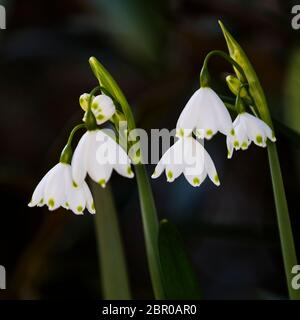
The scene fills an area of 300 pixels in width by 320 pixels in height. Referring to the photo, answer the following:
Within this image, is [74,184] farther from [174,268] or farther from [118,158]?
[174,268]

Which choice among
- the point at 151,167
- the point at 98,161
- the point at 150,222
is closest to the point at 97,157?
the point at 98,161

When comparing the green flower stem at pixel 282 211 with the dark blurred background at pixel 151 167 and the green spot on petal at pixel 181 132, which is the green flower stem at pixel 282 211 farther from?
the dark blurred background at pixel 151 167

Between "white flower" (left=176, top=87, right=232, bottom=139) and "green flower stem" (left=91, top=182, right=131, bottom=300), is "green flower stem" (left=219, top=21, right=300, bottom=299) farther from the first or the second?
"green flower stem" (left=91, top=182, right=131, bottom=300)

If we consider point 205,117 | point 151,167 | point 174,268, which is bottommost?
point 174,268

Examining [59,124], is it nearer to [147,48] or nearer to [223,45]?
[147,48]

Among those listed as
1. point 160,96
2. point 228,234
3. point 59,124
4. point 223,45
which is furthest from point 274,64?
point 59,124
